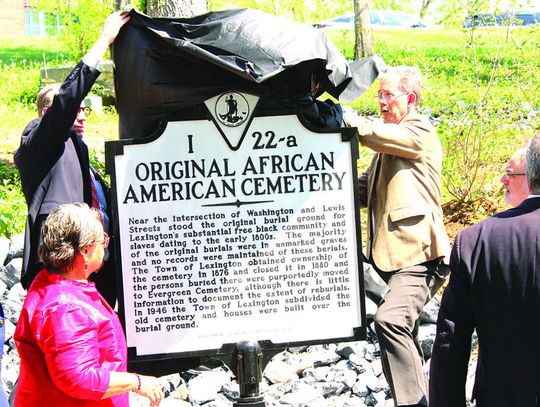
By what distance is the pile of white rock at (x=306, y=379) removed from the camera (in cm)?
585

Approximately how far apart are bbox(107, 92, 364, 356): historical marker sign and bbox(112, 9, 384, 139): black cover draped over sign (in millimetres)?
98

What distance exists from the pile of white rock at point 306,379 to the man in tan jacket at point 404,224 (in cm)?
100

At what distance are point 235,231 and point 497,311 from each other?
5.01 feet

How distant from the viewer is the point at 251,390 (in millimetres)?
4523

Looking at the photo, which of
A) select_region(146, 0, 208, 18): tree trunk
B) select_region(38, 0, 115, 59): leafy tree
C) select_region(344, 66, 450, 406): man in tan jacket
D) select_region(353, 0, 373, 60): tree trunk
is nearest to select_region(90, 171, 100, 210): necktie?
select_region(344, 66, 450, 406): man in tan jacket

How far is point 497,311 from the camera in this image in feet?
11.1

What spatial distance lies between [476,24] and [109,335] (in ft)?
20.9

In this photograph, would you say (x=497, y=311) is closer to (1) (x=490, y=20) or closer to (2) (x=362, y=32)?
(1) (x=490, y=20)

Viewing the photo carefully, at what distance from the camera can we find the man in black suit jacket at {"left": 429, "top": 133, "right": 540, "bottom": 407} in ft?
10.9

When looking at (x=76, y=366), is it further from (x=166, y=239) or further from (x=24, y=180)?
(x=24, y=180)

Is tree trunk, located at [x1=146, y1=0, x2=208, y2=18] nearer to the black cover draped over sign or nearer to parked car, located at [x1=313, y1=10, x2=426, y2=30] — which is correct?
the black cover draped over sign

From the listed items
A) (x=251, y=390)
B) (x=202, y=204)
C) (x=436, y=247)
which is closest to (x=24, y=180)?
(x=202, y=204)

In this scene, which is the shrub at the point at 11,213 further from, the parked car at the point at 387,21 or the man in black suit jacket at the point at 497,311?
the parked car at the point at 387,21

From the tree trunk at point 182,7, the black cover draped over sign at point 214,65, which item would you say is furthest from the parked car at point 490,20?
the black cover draped over sign at point 214,65
